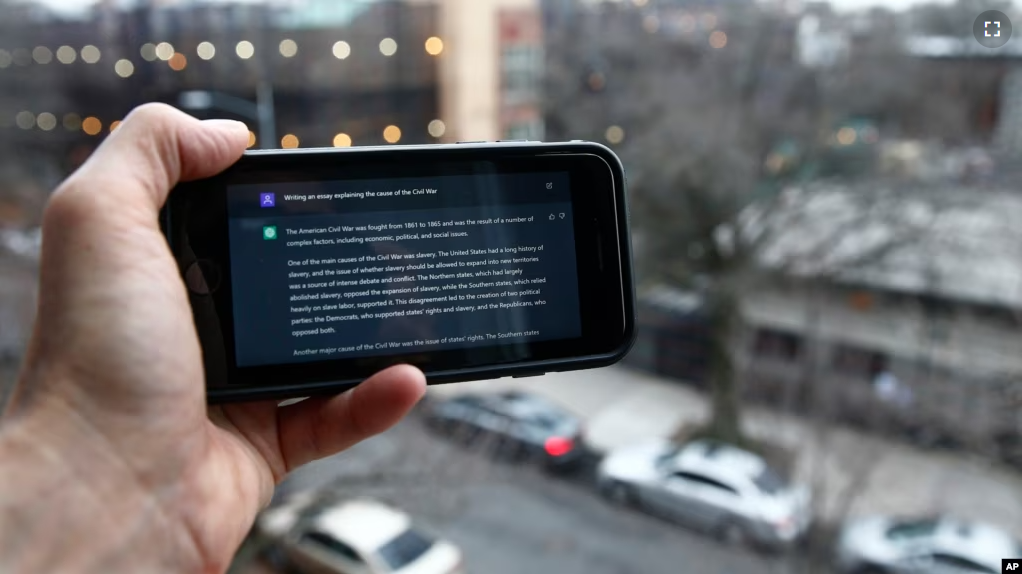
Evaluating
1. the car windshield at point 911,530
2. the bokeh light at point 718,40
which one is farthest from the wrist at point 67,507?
the bokeh light at point 718,40

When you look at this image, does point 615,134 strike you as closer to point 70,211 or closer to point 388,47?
point 388,47

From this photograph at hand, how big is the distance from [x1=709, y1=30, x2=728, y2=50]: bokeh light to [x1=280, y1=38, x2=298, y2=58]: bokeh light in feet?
4.73

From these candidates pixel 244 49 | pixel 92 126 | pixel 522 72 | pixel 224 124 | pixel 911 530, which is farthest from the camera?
pixel 522 72

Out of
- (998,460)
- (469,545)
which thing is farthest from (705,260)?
(469,545)

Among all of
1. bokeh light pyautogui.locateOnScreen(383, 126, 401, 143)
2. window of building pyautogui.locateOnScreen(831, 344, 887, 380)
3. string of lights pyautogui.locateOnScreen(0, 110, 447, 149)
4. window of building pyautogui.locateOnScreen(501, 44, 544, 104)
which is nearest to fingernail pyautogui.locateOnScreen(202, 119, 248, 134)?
string of lights pyautogui.locateOnScreen(0, 110, 447, 149)

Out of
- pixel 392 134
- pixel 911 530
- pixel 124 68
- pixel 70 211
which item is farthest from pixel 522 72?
pixel 70 211

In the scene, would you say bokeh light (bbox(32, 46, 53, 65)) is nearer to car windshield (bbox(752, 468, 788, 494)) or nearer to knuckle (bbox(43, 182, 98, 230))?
knuckle (bbox(43, 182, 98, 230))

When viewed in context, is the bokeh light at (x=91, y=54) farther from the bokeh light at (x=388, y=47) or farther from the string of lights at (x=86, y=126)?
the bokeh light at (x=388, y=47)

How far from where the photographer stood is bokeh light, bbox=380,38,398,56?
2.07 meters

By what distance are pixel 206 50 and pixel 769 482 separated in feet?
6.42

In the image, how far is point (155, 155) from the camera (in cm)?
57

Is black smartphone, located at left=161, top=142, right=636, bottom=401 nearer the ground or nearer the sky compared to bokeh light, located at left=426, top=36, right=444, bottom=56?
nearer the ground

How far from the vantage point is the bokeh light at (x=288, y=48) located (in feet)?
6.37

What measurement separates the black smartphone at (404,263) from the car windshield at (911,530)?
1761mm
